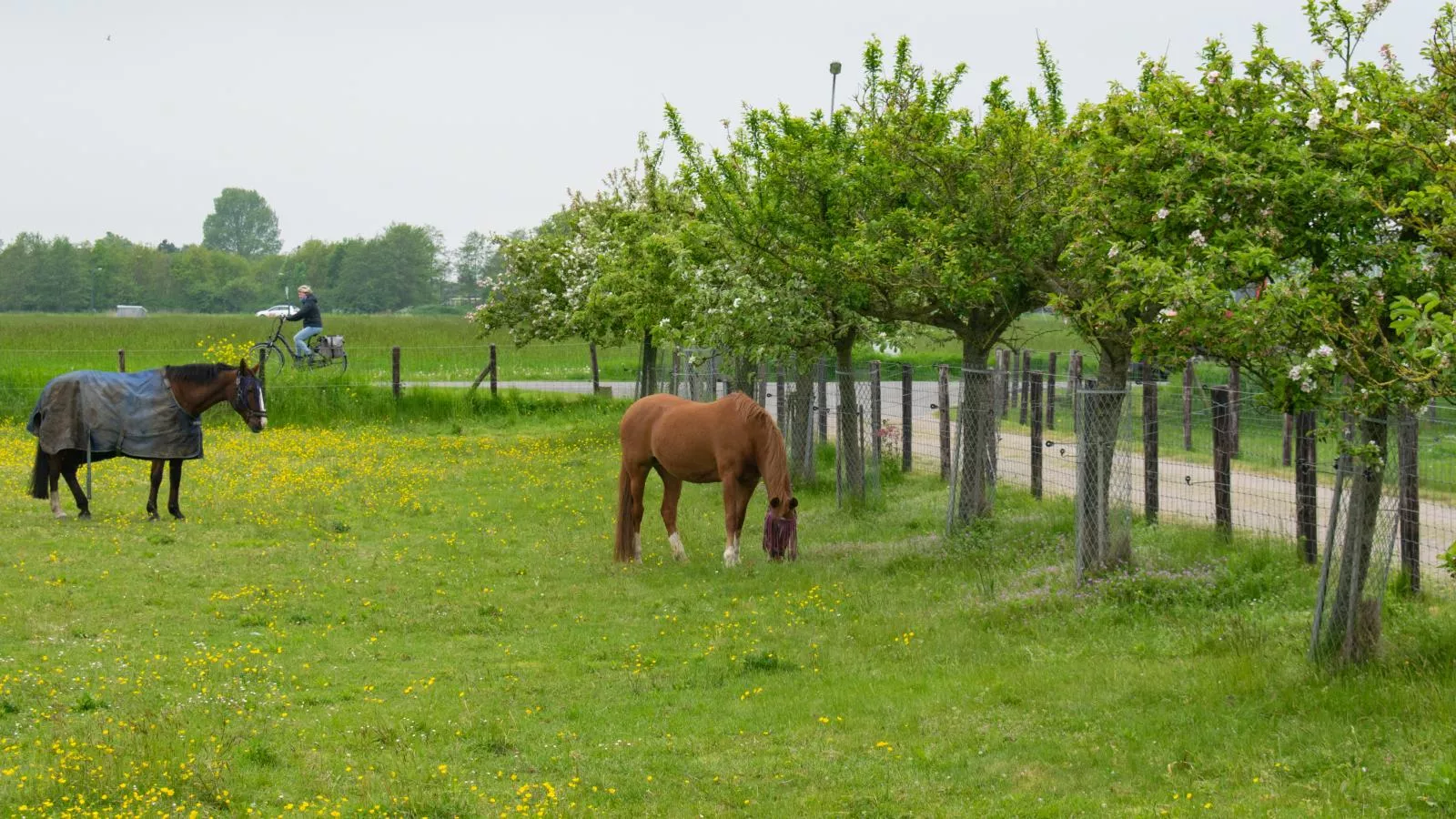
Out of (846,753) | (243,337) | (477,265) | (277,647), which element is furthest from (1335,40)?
(477,265)

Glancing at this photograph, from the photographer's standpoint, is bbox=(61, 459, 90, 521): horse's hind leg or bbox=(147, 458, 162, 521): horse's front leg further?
bbox=(147, 458, 162, 521): horse's front leg

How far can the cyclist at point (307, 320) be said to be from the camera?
32.5 m

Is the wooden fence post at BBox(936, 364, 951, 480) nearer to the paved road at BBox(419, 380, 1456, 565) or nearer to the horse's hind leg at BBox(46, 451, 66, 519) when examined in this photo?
the paved road at BBox(419, 380, 1456, 565)

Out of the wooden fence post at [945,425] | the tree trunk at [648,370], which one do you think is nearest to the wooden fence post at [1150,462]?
the wooden fence post at [945,425]

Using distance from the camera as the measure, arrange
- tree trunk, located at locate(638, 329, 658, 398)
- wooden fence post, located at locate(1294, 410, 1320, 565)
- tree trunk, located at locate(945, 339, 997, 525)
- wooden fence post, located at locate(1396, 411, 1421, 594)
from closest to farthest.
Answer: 1. wooden fence post, located at locate(1396, 411, 1421, 594)
2. wooden fence post, located at locate(1294, 410, 1320, 565)
3. tree trunk, located at locate(945, 339, 997, 525)
4. tree trunk, located at locate(638, 329, 658, 398)

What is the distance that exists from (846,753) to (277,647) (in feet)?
16.0

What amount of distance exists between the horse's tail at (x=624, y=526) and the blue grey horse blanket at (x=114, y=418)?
18.7 feet

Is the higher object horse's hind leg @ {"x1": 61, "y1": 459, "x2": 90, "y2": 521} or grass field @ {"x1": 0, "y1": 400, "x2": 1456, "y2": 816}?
horse's hind leg @ {"x1": 61, "y1": 459, "x2": 90, "y2": 521}

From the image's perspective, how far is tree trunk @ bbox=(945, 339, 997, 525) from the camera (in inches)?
562

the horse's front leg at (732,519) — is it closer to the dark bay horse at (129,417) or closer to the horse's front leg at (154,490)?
the dark bay horse at (129,417)

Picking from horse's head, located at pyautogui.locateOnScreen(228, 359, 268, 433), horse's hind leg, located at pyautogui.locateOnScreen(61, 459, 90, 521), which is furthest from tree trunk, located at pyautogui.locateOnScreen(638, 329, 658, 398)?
horse's hind leg, located at pyautogui.locateOnScreen(61, 459, 90, 521)

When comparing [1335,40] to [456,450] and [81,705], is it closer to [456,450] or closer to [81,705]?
[81,705]

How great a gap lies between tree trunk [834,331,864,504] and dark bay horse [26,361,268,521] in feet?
23.8

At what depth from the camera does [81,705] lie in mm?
8797
